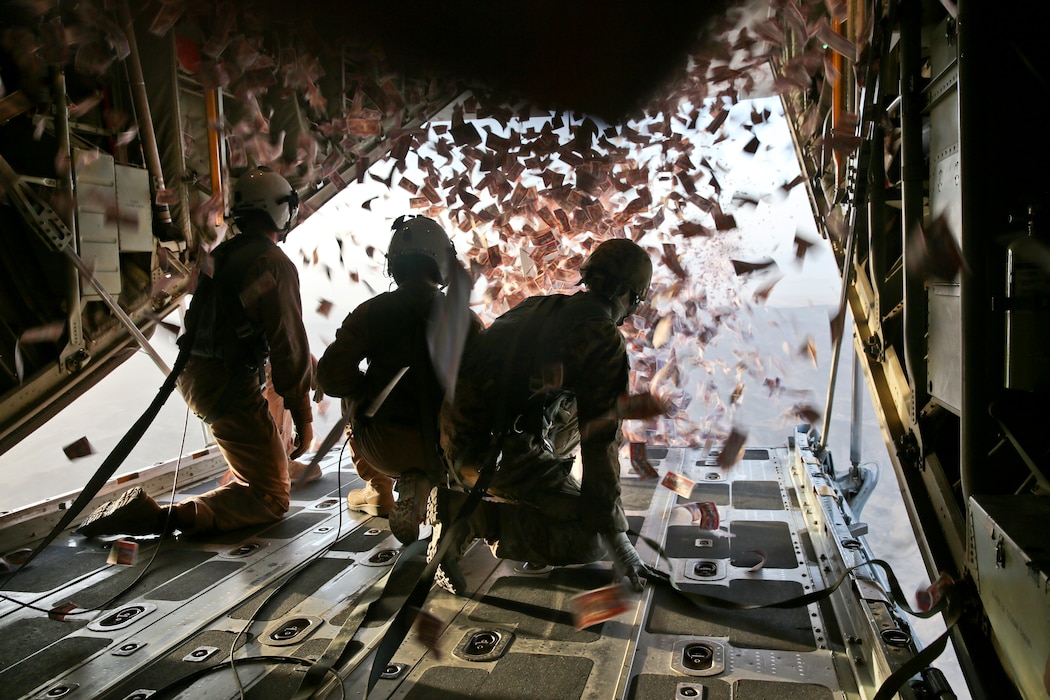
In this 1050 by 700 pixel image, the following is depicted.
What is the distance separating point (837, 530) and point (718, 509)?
3.26ft

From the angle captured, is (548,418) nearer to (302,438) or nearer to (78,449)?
(302,438)

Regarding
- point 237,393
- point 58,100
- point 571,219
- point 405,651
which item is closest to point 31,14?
point 58,100

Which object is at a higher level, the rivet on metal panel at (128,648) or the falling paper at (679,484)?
the rivet on metal panel at (128,648)

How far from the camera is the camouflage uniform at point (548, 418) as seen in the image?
2918 millimetres

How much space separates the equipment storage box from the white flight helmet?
363 centimetres

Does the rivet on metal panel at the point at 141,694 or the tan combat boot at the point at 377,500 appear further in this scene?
the tan combat boot at the point at 377,500

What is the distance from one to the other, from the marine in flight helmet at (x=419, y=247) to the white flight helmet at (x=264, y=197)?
77 cm

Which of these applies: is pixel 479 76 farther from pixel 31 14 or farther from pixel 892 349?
pixel 892 349

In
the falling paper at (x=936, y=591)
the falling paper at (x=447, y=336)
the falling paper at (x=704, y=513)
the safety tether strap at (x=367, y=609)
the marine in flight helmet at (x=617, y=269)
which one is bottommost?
the falling paper at (x=704, y=513)

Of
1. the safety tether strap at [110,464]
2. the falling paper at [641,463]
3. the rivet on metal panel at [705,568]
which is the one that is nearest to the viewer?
the safety tether strap at [110,464]

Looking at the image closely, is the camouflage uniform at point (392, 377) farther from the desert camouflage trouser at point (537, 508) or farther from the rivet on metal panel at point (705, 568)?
the rivet on metal panel at point (705, 568)

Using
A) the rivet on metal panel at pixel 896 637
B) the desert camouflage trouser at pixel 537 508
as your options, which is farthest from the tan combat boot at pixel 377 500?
the rivet on metal panel at pixel 896 637

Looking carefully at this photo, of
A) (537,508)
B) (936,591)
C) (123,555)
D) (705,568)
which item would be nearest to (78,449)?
(123,555)

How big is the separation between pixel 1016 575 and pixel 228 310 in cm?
365
